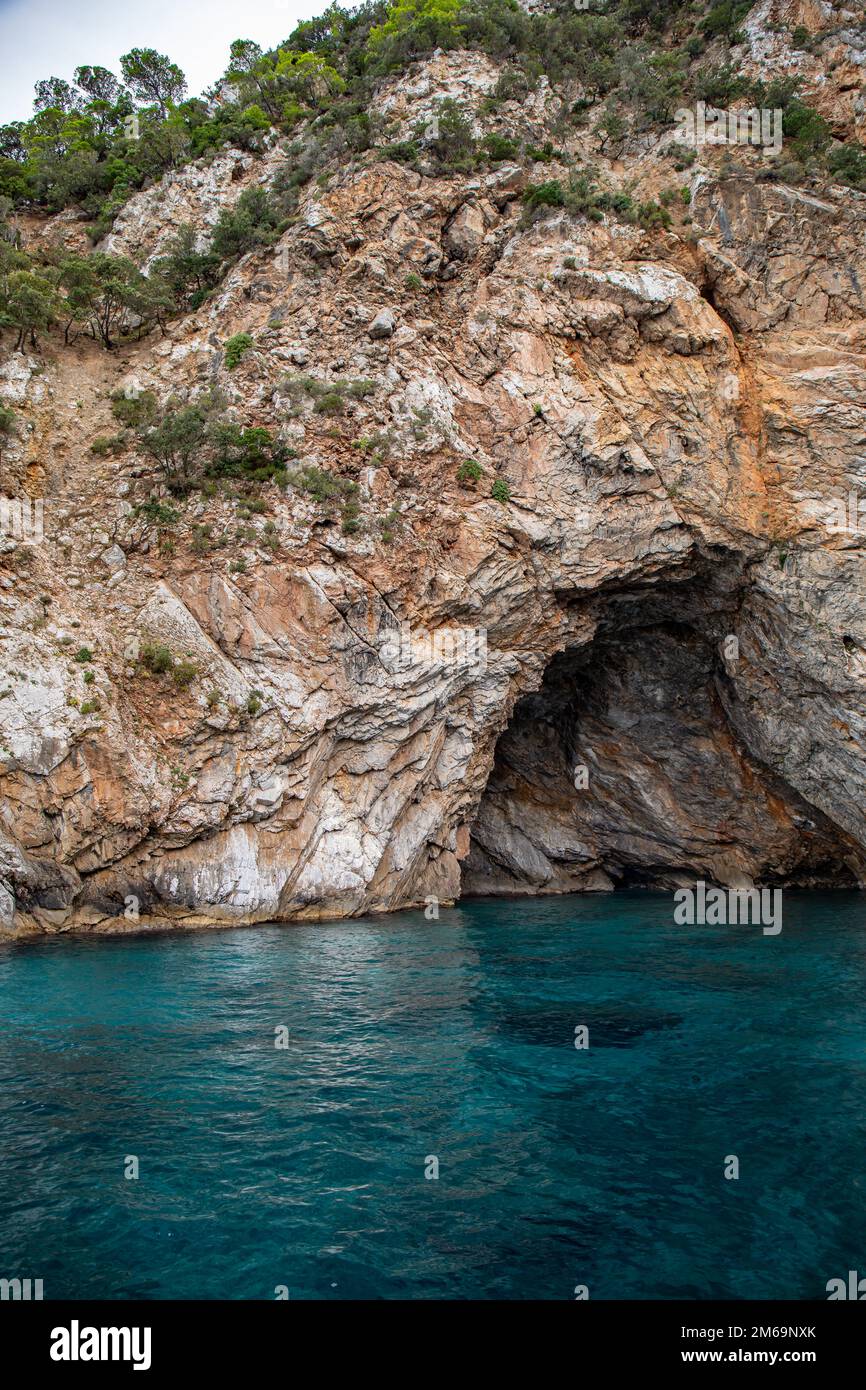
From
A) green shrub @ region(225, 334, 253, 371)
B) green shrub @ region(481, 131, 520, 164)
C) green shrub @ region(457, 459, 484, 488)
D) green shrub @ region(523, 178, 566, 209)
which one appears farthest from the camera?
green shrub @ region(481, 131, 520, 164)

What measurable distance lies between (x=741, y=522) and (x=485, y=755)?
12684mm

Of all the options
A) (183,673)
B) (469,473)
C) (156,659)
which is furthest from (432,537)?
(156,659)

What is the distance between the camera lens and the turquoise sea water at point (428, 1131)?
6.30 meters

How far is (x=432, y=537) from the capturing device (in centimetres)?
2747

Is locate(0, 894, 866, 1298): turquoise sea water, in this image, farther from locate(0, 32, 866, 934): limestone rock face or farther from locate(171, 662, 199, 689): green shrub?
locate(171, 662, 199, 689): green shrub

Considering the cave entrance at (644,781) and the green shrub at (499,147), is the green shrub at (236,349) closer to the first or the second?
the green shrub at (499,147)

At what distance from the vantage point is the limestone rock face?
23203 mm

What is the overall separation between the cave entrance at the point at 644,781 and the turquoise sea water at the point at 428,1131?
701 inches

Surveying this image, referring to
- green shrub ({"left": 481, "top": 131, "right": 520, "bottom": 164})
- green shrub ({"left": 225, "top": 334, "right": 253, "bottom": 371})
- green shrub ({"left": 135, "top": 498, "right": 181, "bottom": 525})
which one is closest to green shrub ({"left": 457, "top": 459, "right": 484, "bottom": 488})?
green shrub ({"left": 225, "top": 334, "right": 253, "bottom": 371})

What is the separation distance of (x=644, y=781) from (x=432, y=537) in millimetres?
16216

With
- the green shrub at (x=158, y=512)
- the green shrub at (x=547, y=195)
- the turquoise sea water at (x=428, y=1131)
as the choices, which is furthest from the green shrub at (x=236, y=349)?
the turquoise sea water at (x=428, y=1131)

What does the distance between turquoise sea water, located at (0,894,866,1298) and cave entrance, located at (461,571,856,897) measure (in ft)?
58.4

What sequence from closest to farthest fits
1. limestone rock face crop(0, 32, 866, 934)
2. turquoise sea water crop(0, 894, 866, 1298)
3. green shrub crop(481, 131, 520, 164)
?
turquoise sea water crop(0, 894, 866, 1298), limestone rock face crop(0, 32, 866, 934), green shrub crop(481, 131, 520, 164)
